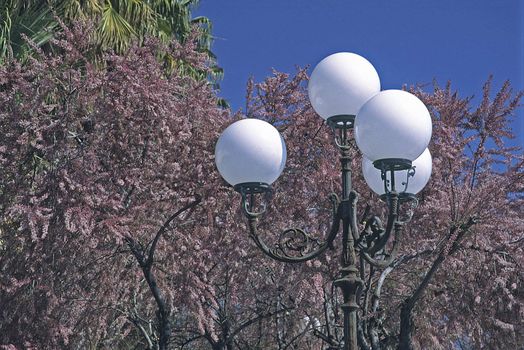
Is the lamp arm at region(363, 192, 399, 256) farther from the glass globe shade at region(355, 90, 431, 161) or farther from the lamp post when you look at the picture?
the glass globe shade at region(355, 90, 431, 161)

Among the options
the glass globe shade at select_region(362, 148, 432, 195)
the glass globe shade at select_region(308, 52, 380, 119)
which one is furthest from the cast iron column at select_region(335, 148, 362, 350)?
the glass globe shade at select_region(308, 52, 380, 119)

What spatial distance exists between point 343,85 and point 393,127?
2.35 feet

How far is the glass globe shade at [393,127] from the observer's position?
4.23 m

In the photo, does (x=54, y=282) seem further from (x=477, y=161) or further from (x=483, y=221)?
(x=477, y=161)

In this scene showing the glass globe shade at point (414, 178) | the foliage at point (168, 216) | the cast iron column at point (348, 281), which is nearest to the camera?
the cast iron column at point (348, 281)

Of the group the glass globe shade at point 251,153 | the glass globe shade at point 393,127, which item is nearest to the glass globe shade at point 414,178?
the glass globe shade at point 251,153

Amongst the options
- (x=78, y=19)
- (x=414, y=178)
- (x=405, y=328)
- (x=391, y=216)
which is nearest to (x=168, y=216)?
(x=405, y=328)

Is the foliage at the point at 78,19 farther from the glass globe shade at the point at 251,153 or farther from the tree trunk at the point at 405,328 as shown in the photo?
the glass globe shade at the point at 251,153

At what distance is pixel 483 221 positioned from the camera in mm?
7367

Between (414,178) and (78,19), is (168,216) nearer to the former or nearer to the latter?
(78,19)

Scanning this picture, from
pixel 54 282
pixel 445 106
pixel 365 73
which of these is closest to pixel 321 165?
pixel 445 106

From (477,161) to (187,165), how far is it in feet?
11.6

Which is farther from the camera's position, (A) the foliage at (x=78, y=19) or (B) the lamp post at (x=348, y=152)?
(A) the foliage at (x=78, y=19)

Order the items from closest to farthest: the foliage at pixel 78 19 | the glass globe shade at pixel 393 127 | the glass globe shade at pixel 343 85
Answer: the glass globe shade at pixel 393 127, the glass globe shade at pixel 343 85, the foliage at pixel 78 19
